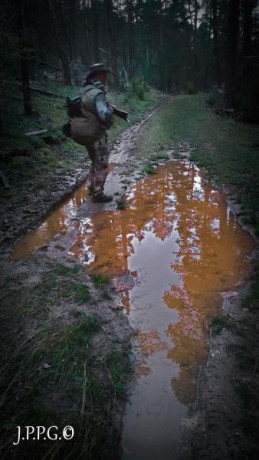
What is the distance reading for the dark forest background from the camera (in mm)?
14133

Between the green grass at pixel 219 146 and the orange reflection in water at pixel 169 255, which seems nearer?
the orange reflection in water at pixel 169 255

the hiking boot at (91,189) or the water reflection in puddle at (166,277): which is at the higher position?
the hiking boot at (91,189)

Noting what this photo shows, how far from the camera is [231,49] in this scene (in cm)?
1492

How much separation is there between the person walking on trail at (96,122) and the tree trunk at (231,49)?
11.6 meters

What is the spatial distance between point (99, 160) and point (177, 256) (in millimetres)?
2765

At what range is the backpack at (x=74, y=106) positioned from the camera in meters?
5.42

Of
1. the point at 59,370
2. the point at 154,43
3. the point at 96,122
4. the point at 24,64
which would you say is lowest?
the point at 59,370

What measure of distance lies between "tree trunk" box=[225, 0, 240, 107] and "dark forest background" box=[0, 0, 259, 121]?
4 centimetres

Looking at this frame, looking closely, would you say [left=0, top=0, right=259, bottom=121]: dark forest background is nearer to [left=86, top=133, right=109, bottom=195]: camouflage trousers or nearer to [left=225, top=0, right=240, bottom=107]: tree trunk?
[left=225, top=0, right=240, bottom=107]: tree trunk

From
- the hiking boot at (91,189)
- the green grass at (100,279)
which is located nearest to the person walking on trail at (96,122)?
the hiking boot at (91,189)

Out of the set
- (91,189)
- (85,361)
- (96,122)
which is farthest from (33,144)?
(85,361)

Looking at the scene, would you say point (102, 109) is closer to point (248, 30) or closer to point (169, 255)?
point (169, 255)

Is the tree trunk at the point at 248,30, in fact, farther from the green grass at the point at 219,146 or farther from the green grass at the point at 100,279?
the green grass at the point at 100,279

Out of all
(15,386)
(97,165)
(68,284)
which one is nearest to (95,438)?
(15,386)
